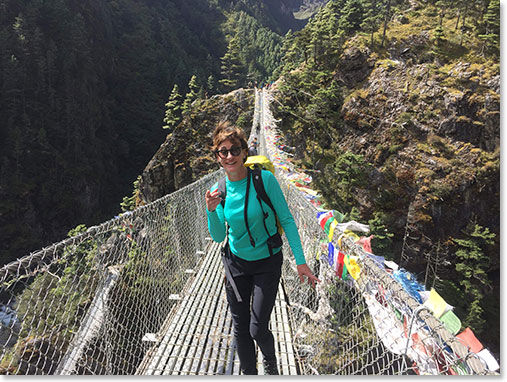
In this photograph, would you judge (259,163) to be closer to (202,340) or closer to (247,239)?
(247,239)

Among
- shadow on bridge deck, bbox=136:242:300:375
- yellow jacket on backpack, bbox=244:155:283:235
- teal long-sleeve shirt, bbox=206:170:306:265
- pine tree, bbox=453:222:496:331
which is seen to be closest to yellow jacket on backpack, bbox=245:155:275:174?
yellow jacket on backpack, bbox=244:155:283:235

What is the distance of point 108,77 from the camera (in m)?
40.6

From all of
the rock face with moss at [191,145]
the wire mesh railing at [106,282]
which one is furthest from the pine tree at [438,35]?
the wire mesh railing at [106,282]

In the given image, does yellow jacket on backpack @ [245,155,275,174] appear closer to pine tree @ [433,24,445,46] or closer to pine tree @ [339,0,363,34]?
pine tree @ [433,24,445,46]

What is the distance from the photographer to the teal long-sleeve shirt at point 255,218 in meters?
1.23

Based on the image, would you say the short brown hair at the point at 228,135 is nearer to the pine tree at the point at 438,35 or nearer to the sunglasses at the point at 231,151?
the sunglasses at the point at 231,151

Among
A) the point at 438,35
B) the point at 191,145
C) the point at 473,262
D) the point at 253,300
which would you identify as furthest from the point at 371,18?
the point at 253,300

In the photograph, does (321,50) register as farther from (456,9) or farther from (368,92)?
(456,9)

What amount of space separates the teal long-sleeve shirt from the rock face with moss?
1762 cm

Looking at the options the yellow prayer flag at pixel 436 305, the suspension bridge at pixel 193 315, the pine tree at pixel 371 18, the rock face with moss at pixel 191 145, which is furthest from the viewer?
the rock face with moss at pixel 191 145

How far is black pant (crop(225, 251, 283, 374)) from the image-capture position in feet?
4.18

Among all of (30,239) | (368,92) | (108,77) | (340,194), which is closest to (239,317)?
(340,194)

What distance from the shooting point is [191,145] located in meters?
19.5

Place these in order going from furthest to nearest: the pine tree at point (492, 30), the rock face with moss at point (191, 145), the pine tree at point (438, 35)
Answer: the rock face with moss at point (191, 145), the pine tree at point (438, 35), the pine tree at point (492, 30)
